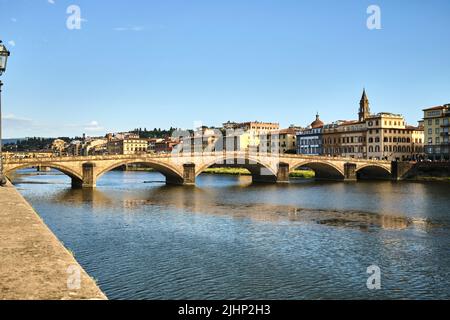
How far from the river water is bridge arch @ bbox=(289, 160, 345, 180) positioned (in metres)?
41.6

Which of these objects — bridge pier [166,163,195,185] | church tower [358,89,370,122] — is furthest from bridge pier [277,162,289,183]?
church tower [358,89,370,122]

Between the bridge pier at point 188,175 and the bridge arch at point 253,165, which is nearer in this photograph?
the bridge pier at point 188,175

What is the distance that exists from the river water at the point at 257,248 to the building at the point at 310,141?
87.3 metres

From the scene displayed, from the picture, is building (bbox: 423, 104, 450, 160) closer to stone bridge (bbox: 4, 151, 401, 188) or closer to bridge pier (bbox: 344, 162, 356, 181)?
A: stone bridge (bbox: 4, 151, 401, 188)

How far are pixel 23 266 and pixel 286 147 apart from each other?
14325 centimetres

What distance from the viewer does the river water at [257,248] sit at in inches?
678

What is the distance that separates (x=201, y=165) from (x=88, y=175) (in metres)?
19.2

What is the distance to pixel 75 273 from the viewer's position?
9070mm

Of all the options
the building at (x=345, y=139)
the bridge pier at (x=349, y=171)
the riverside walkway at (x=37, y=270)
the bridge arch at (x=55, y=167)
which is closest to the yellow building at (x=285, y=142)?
the building at (x=345, y=139)

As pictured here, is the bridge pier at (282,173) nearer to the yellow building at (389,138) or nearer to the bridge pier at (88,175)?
the bridge pier at (88,175)

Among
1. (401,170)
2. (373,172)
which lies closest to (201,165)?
(373,172)

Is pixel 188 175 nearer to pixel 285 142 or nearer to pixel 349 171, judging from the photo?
pixel 349 171

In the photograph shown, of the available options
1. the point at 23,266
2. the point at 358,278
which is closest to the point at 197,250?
the point at 358,278

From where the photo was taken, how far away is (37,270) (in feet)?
29.9
